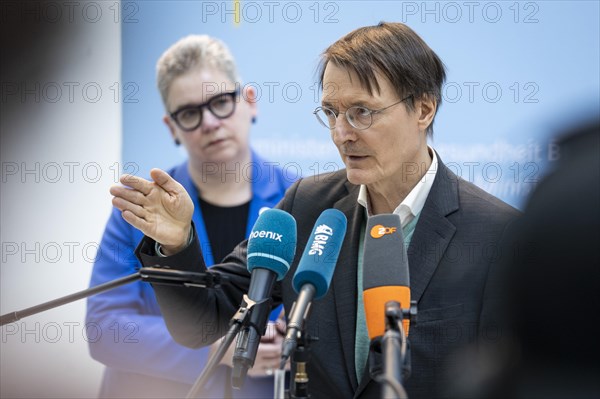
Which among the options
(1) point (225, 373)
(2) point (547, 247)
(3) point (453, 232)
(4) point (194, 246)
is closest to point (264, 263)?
(4) point (194, 246)

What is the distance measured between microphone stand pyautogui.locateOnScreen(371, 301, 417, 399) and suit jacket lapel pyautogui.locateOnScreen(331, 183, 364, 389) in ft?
2.31

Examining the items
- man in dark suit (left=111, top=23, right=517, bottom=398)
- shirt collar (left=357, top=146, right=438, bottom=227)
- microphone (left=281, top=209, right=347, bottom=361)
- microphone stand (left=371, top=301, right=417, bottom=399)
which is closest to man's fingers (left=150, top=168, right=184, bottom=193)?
man in dark suit (left=111, top=23, right=517, bottom=398)

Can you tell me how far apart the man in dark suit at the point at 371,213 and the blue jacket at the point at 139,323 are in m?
0.53

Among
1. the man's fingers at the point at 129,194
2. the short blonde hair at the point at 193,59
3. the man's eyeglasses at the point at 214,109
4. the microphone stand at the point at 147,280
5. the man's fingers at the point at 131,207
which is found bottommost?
the microphone stand at the point at 147,280

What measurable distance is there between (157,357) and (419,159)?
125 cm

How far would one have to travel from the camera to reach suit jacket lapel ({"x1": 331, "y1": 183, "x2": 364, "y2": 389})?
1.96 m

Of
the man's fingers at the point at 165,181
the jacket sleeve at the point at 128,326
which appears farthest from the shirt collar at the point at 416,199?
the jacket sleeve at the point at 128,326

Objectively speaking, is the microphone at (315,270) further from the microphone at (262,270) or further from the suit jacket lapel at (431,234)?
the suit jacket lapel at (431,234)

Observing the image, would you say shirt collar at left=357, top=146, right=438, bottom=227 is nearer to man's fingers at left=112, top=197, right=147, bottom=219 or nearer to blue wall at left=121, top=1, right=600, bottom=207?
blue wall at left=121, top=1, right=600, bottom=207

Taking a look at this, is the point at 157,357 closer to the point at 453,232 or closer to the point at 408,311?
the point at 453,232

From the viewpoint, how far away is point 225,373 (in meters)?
2.55

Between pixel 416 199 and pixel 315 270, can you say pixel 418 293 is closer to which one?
pixel 416 199

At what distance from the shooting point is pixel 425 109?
7.16ft

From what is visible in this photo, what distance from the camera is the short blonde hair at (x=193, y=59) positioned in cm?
270
